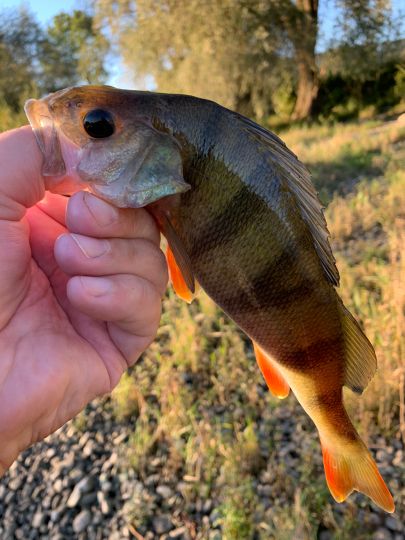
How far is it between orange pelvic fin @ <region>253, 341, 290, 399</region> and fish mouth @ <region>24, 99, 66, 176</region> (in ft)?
2.76

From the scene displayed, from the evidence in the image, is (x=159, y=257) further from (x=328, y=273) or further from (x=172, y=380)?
(x=172, y=380)

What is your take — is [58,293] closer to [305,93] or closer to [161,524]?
[161,524]

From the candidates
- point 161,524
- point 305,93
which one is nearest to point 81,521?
point 161,524

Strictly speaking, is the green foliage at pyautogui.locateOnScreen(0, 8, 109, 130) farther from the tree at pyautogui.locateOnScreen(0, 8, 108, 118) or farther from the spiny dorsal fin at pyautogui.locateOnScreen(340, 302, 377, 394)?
the spiny dorsal fin at pyautogui.locateOnScreen(340, 302, 377, 394)

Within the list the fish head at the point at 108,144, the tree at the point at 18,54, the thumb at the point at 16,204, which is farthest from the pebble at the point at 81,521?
the tree at the point at 18,54

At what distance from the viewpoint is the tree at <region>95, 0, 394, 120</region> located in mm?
16703

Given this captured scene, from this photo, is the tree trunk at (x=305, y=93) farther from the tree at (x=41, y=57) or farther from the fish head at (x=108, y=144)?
the fish head at (x=108, y=144)

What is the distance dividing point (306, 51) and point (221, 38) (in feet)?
11.9

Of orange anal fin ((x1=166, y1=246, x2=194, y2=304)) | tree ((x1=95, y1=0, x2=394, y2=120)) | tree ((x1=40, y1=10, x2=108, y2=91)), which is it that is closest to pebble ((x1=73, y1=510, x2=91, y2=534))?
orange anal fin ((x1=166, y1=246, x2=194, y2=304))

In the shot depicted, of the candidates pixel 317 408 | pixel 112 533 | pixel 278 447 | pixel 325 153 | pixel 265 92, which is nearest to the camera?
pixel 317 408

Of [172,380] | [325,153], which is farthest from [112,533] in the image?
[325,153]

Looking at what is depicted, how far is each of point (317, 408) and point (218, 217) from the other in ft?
2.39

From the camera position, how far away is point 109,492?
285cm

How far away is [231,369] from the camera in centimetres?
342
